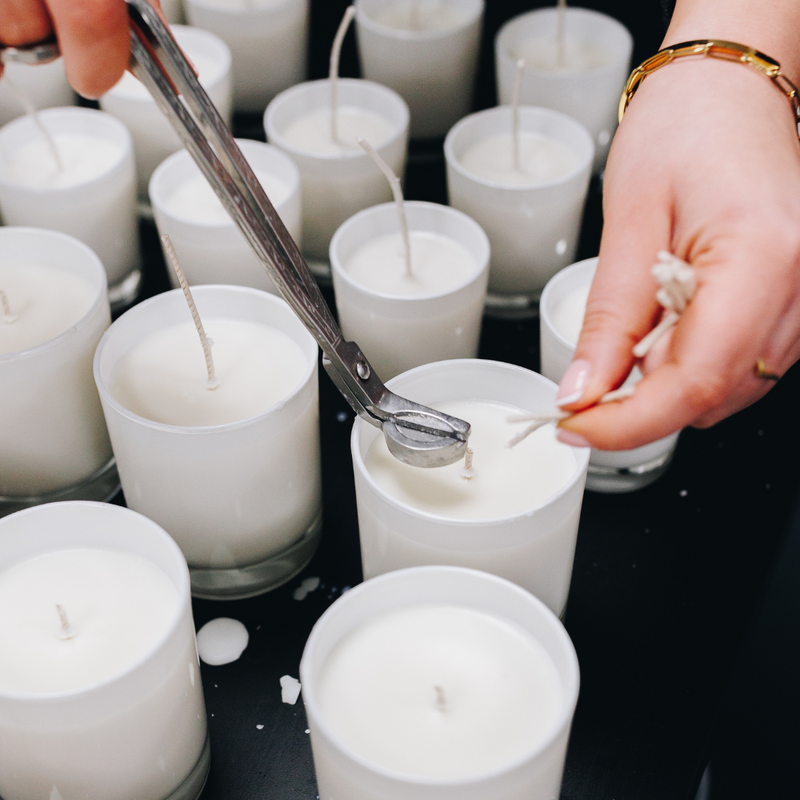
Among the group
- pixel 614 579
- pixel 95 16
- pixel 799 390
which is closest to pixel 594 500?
pixel 614 579

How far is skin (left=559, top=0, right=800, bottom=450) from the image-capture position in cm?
45

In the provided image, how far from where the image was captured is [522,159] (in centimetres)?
87

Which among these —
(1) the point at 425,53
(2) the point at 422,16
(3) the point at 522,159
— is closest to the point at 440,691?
(3) the point at 522,159

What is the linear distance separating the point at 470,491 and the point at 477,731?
16 cm

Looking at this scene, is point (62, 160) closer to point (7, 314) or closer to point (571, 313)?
point (7, 314)

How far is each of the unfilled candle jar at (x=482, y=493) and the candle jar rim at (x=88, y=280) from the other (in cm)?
20

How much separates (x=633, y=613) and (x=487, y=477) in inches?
5.5

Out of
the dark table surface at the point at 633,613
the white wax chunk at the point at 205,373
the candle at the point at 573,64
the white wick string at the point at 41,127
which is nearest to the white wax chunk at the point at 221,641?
the dark table surface at the point at 633,613

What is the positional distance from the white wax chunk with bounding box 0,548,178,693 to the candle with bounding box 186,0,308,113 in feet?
2.15

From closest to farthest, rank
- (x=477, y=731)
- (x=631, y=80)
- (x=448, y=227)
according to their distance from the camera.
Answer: (x=477, y=731)
(x=631, y=80)
(x=448, y=227)

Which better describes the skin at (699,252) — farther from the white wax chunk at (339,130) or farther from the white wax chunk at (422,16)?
the white wax chunk at (422,16)

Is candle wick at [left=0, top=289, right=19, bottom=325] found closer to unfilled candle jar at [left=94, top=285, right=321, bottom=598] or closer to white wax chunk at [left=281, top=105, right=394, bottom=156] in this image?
unfilled candle jar at [left=94, top=285, right=321, bottom=598]

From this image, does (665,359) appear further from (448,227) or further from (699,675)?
(448,227)

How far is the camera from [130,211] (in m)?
0.81
